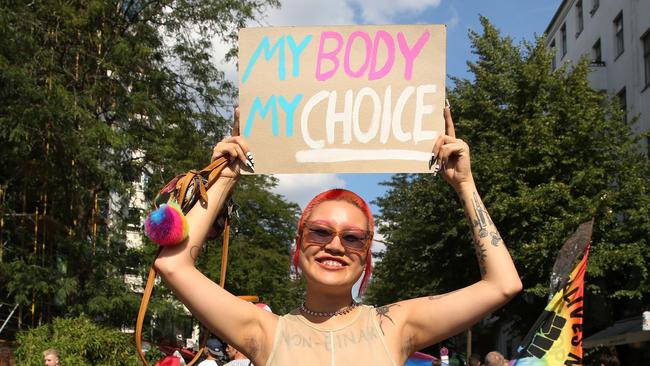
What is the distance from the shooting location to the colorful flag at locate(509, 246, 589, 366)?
19.3 ft

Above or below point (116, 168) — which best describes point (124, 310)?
below

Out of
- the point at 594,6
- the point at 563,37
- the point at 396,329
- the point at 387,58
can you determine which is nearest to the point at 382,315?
the point at 396,329

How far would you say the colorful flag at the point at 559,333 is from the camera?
5.89 metres

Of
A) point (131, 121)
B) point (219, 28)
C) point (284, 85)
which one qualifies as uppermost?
point (219, 28)

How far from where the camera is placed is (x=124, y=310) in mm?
14727

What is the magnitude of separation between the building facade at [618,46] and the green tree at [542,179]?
4.62 ft

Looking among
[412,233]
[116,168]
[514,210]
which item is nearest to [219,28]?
[116,168]

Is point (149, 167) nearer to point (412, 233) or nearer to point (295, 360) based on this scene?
point (412, 233)

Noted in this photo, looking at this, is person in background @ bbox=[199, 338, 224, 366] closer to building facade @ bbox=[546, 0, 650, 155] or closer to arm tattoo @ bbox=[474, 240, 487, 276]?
arm tattoo @ bbox=[474, 240, 487, 276]

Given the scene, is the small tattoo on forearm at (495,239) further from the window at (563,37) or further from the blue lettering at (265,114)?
the window at (563,37)

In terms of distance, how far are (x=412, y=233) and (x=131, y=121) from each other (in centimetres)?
966

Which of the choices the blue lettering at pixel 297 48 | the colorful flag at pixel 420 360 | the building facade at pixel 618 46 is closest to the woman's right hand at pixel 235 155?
the blue lettering at pixel 297 48

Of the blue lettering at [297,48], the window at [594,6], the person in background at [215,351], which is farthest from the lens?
the window at [594,6]

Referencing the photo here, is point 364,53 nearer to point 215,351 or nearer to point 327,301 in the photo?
point 327,301
